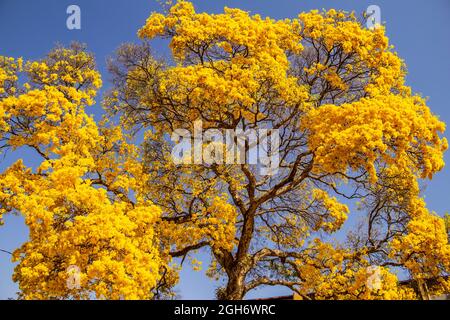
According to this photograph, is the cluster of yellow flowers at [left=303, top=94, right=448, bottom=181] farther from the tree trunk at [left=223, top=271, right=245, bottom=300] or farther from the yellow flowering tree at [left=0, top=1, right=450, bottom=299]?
the tree trunk at [left=223, top=271, right=245, bottom=300]

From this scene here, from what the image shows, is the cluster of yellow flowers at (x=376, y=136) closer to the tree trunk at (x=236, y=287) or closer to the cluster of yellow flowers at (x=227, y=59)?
Answer: the cluster of yellow flowers at (x=227, y=59)

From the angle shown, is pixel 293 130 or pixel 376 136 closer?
pixel 376 136

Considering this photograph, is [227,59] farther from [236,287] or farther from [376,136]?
[236,287]

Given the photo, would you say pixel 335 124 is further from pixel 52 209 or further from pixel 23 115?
pixel 23 115

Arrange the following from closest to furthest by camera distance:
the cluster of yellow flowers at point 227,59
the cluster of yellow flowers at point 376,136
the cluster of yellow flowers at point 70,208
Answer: the cluster of yellow flowers at point 70,208
the cluster of yellow flowers at point 376,136
the cluster of yellow flowers at point 227,59

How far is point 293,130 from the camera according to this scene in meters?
19.8

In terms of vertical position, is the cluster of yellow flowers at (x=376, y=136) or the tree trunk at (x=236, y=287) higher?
the cluster of yellow flowers at (x=376, y=136)

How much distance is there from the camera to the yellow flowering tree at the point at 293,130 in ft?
47.9

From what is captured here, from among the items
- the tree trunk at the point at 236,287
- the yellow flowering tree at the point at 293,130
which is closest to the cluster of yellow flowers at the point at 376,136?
the yellow flowering tree at the point at 293,130

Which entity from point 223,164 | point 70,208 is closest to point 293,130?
point 223,164

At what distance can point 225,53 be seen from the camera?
691 inches
